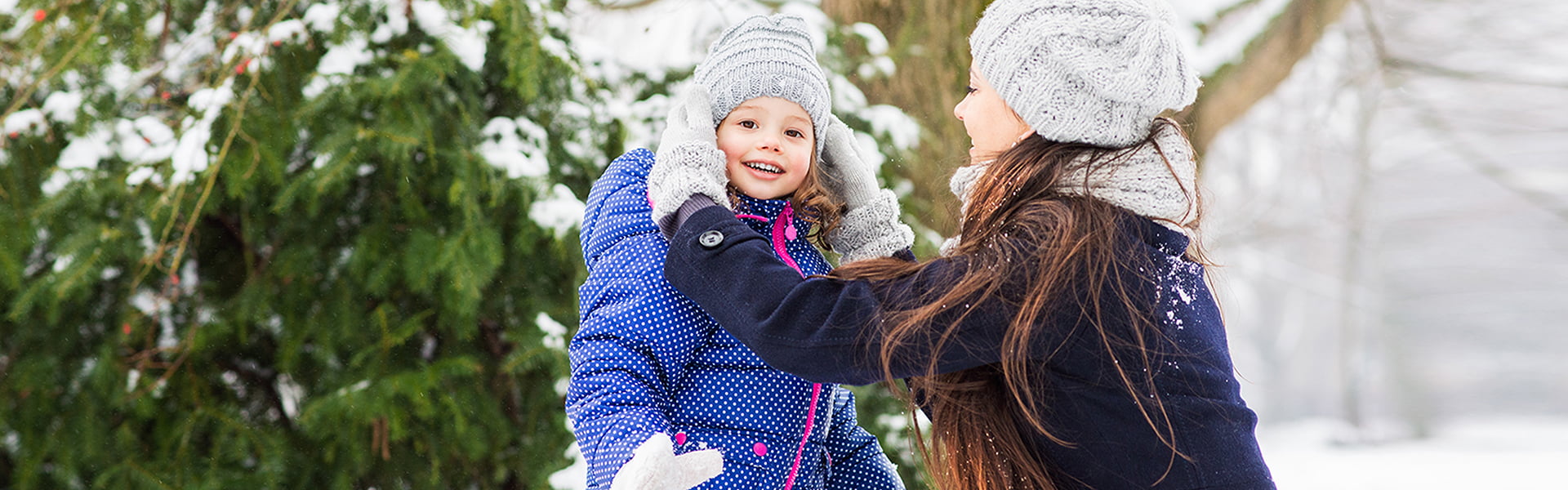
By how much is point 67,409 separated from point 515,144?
1.45 meters

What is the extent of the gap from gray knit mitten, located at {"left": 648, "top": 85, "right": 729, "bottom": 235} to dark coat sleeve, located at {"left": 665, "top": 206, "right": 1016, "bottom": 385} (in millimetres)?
117

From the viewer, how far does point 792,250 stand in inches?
73.5

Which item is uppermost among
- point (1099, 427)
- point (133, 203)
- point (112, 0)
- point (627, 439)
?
point (1099, 427)

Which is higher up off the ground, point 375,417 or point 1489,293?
point 1489,293

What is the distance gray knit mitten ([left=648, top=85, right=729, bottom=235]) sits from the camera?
64.2 inches

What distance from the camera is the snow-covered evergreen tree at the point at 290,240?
277cm

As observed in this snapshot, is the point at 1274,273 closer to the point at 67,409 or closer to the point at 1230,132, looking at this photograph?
the point at 1230,132

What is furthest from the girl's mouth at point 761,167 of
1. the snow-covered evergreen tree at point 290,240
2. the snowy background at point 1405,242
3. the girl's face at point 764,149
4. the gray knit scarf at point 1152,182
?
the snowy background at point 1405,242

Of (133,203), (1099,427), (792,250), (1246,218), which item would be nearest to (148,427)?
(133,203)

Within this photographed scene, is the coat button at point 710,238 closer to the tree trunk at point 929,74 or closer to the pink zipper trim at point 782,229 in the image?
the pink zipper trim at point 782,229

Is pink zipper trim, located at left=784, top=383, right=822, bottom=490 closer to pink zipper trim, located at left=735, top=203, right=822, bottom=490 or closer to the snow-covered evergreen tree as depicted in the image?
pink zipper trim, located at left=735, top=203, right=822, bottom=490

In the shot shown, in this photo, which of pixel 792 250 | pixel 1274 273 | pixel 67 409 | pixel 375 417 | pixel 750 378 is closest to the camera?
pixel 750 378

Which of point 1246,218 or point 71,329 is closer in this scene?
point 71,329

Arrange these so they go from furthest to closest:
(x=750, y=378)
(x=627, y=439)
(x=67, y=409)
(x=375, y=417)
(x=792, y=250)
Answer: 1. (x=67, y=409)
2. (x=375, y=417)
3. (x=792, y=250)
4. (x=750, y=378)
5. (x=627, y=439)
